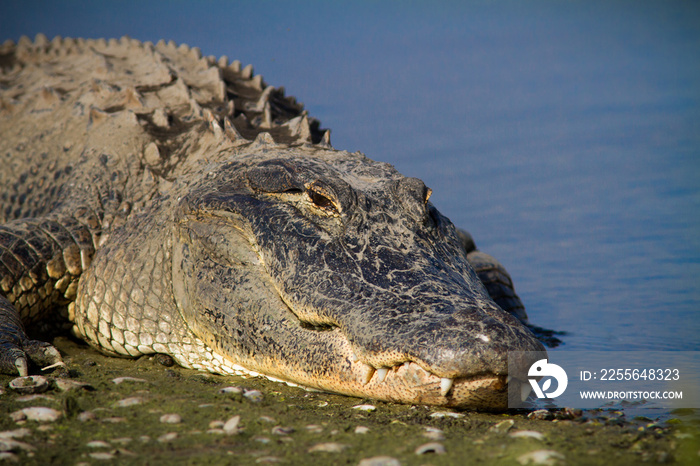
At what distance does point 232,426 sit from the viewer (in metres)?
2.82

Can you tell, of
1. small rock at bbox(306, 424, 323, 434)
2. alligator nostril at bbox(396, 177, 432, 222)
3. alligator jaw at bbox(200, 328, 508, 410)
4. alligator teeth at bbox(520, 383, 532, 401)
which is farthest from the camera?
alligator nostril at bbox(396, 177, 432, 222)

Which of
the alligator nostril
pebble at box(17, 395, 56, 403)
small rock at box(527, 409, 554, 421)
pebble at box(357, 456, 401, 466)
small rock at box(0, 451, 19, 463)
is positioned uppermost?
the alligator nostril

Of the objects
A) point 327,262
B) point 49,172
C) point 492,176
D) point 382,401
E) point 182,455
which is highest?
point 492,176

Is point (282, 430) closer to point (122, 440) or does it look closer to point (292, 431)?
point (292, 431)

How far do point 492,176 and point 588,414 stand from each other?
27.3 feet

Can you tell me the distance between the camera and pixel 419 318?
3.02 metres

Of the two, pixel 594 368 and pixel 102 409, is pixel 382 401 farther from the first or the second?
pixel 594 368

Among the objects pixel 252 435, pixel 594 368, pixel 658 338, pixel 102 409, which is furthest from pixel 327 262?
pixel 658 338

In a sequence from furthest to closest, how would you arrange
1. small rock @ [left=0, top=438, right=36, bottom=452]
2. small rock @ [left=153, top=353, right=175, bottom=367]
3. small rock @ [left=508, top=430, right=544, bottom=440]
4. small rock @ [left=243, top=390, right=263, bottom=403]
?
small rock @ [left=153, top=353, right=175, bottom=367] < small rock @ [left=243, top=390, right=263, bottom=403] < small rock @ [left=508, top=430, right=544, bottom=440] < small rock @ [left=0, top=438, right=36, bottom=452]

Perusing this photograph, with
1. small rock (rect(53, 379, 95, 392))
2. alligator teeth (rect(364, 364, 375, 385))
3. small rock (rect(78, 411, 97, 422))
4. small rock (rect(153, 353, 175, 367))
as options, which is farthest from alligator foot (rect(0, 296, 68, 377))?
alligator teeth (rect(364, 364, 375, 385))

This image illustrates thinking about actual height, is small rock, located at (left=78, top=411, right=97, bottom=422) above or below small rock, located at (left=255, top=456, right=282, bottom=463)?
above

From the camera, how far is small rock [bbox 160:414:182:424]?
2871mm

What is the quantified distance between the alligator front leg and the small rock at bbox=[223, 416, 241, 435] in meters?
2.11

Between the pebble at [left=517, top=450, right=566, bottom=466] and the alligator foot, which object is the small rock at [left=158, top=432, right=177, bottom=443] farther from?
the pebble at [left=517, top=450, right=566, bottom=466]
